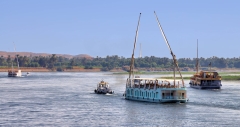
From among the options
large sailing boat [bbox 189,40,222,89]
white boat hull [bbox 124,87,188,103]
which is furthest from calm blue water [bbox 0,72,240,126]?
large sailing boat [bbox 189,40,222,89]

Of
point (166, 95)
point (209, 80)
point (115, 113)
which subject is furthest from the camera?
point (209, 80)

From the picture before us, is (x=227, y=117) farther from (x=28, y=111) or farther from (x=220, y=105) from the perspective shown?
(x=28, y=111)

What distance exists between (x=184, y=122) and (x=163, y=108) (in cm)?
1577

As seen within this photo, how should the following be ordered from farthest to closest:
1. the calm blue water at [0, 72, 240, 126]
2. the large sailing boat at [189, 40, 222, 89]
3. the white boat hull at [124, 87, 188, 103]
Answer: the large sailing boat at [189, 40, 222, 89], the white boat hull at [124, 87, 188, 103], the calm blue water at [0, 72, 240, 126]

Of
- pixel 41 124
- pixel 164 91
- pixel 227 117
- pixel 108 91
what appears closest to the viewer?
pixel 41 124

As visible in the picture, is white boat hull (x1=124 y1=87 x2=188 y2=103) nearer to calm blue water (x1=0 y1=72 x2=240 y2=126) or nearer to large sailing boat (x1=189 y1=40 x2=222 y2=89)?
calm blue water (x1=0 y1=72 x2=240 y2=126)

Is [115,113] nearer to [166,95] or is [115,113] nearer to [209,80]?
[166,95]

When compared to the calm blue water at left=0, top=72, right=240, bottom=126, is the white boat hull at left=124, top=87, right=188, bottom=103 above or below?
above

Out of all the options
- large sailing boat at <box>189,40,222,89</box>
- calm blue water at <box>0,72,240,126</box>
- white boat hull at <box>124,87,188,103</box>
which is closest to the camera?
calm blue water at <box>0,72,240,126</box>

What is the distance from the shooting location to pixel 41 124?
272ft

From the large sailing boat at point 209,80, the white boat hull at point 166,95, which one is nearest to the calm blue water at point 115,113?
the white boat hull at point 166,95

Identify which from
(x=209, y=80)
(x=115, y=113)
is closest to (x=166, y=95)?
(x=115, y=113)

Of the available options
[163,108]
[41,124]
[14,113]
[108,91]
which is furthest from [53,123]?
[108,91]

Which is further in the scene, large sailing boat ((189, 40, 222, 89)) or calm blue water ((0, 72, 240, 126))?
large sailing boat ((189, 40, 222, 89))
